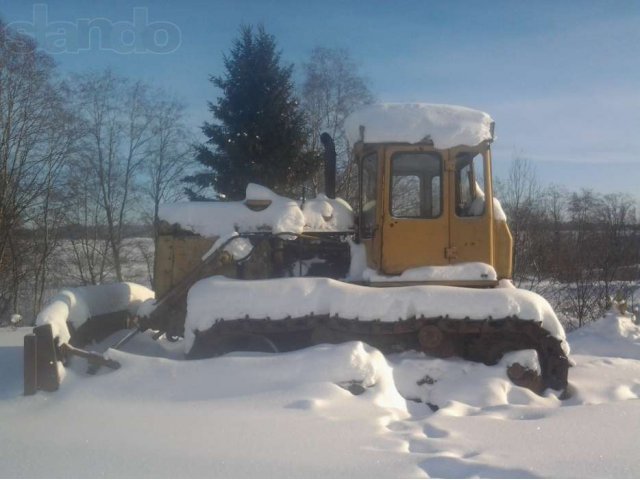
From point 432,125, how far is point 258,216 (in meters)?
2.06

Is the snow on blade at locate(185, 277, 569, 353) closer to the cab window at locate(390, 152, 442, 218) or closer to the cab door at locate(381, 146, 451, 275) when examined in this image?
the cab door at locate(381, 146, 451, 275)

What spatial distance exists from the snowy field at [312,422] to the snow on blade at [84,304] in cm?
49

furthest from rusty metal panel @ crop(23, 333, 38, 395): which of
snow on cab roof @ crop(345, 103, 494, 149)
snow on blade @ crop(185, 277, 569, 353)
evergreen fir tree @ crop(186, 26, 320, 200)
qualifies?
evergreen fir tree @ crop(186, 26, 320, 200)

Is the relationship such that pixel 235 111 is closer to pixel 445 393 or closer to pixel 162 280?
pixel 162 280

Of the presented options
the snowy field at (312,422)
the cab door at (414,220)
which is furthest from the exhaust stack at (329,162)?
the snowy field at (312,422)

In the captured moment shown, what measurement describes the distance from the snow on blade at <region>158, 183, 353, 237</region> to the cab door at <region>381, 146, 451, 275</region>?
970mm

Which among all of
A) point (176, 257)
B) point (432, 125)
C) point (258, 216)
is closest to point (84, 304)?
point (176, 257)

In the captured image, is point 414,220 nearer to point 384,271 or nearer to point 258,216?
point 384,271

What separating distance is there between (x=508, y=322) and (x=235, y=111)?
1354 centimetres

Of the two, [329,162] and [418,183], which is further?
[329,162]

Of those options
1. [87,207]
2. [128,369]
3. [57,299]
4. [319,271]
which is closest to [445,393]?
[319,271]

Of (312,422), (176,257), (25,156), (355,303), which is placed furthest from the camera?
(25,156)

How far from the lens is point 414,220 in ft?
20.5

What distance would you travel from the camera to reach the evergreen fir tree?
17.9m
